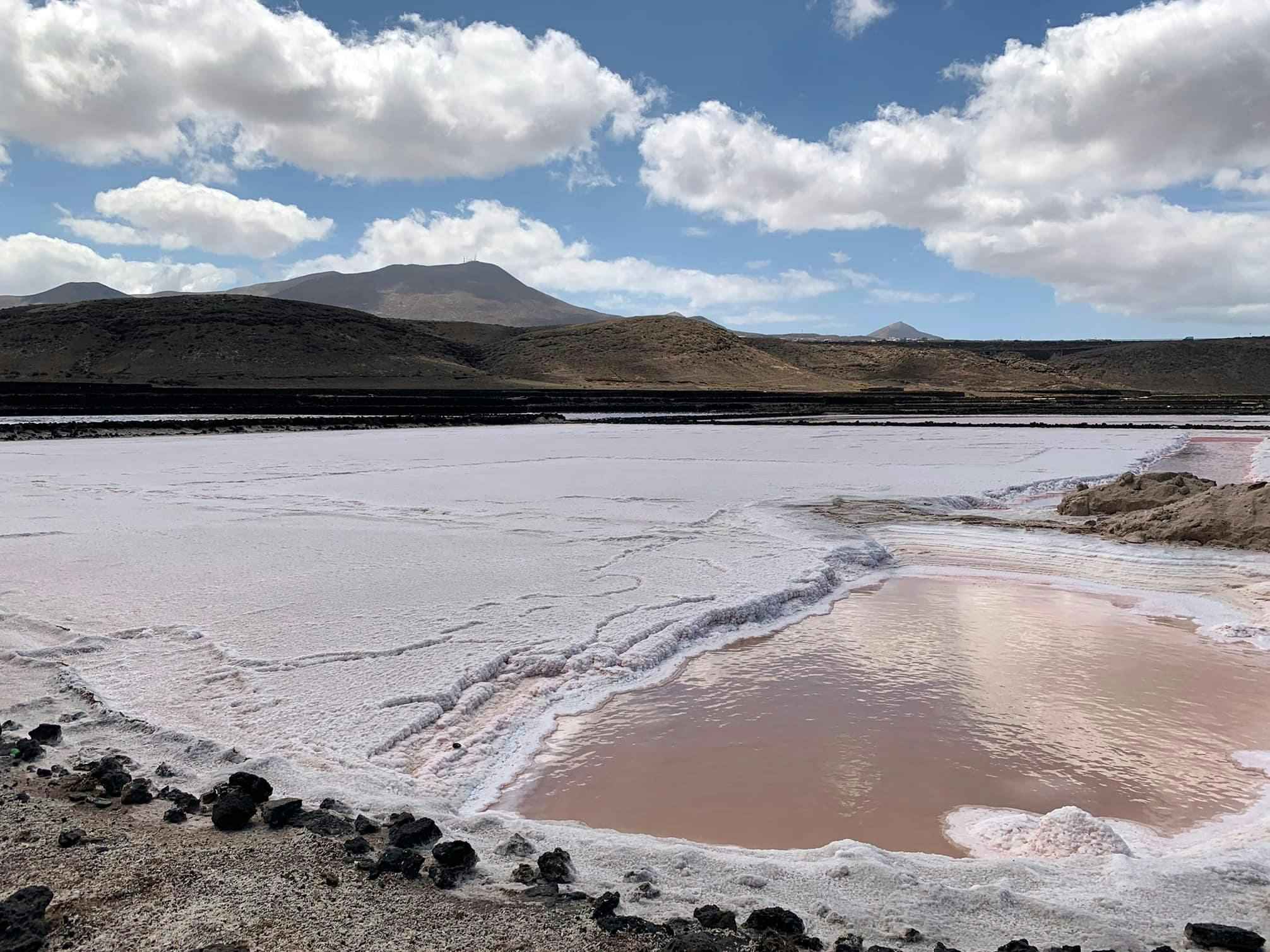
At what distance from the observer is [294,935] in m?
2.79

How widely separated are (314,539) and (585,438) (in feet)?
57.3

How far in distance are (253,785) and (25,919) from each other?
103 centimetres

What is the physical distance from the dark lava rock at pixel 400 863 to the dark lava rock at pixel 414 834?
0.10 meters

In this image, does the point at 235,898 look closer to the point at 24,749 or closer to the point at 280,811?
the point at 280,811

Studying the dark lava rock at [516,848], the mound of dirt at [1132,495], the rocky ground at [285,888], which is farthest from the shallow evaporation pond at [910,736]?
the mound of dirt at [1132,495]

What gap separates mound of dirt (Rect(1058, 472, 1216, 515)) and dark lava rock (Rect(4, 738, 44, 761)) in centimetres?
1199

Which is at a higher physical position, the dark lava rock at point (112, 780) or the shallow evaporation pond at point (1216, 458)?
the shallow evaporation pond at point (1216, 458)

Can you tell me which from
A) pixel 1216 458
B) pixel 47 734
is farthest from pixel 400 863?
pixel 1216 458

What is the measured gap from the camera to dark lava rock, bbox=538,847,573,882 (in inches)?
128

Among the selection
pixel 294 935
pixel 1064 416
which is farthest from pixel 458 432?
pixel 1064 416

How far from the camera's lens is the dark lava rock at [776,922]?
2.92 meters

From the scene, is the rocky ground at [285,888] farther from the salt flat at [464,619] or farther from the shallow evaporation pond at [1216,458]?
the shallow evaporation pond at [1216,458]

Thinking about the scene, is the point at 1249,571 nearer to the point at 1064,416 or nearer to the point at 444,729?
the point at 444,729

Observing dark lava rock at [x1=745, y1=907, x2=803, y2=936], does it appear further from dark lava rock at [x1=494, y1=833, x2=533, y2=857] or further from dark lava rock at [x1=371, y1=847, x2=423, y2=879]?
dark lava rock at [x1=371, y1=847, x2=423, y2=879]
